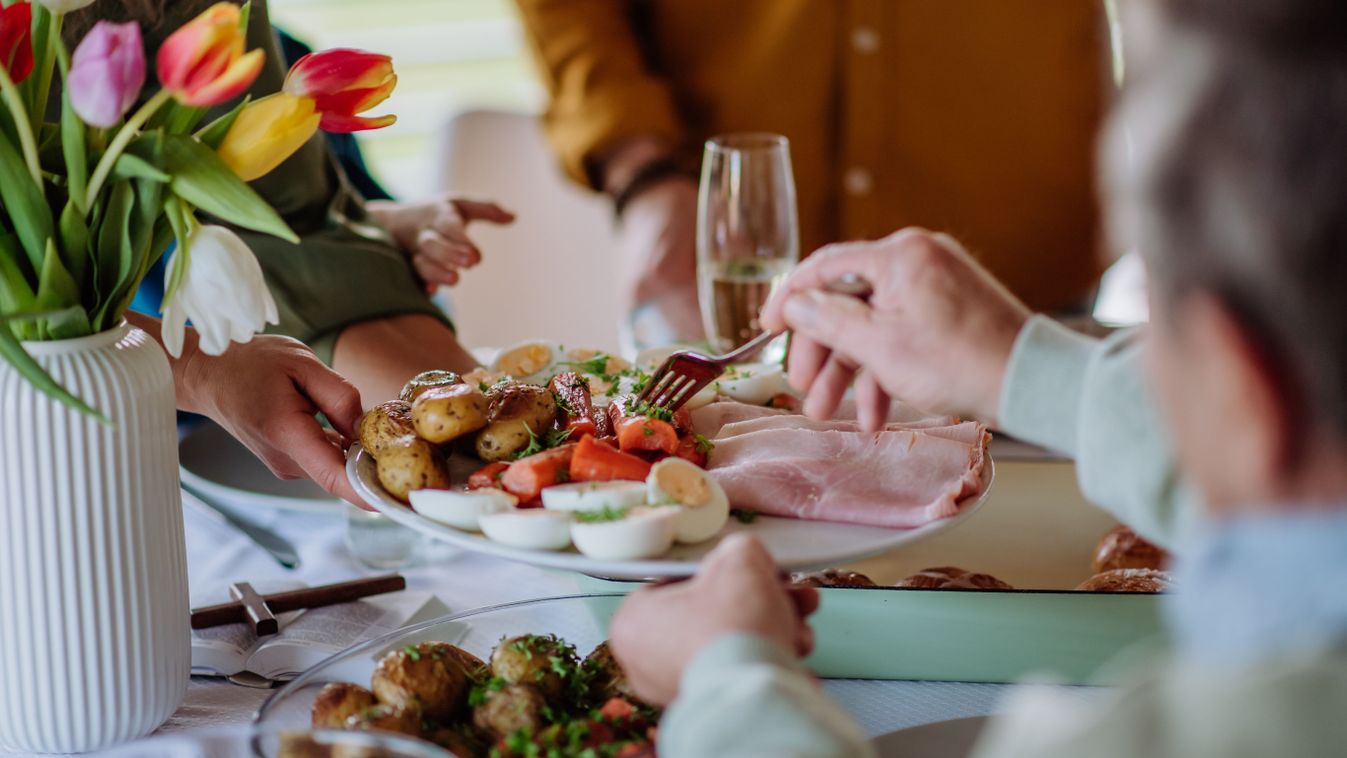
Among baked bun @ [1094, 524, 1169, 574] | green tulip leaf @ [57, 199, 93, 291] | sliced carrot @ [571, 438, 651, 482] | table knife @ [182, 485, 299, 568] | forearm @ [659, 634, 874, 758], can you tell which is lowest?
table knife @ [182, 485, 299, 568]

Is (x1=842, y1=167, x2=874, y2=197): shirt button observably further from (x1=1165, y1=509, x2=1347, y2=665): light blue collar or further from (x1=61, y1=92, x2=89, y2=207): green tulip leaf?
(x1=1165, y1=509, x2=1347, y2=665): light blue collar

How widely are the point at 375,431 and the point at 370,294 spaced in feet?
2.01

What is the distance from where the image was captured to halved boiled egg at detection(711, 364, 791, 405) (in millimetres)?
1260

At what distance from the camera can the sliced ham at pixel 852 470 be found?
0.93 meters

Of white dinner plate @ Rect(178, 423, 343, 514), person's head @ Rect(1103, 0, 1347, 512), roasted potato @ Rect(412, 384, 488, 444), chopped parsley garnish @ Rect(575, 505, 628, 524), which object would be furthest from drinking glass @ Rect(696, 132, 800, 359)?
person's head @ Rect(1103, 0, 1347, 512)

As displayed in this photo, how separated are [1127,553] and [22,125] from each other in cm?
99

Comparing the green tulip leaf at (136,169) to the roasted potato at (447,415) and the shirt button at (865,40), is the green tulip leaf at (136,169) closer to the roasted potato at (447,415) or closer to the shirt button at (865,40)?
the roasted potato at (447,415)

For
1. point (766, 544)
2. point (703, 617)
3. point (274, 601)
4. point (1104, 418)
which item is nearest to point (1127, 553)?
point (1104, 418)

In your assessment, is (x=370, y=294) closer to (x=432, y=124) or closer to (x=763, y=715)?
(x=763, y=715)

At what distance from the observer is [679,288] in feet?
7.89

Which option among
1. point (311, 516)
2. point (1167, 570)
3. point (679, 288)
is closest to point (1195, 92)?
point (1167, 570)

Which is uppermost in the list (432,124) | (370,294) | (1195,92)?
(1195,92)

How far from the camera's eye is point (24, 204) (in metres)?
0.91

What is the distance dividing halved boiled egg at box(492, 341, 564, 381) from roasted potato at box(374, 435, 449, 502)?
1.13 ft
